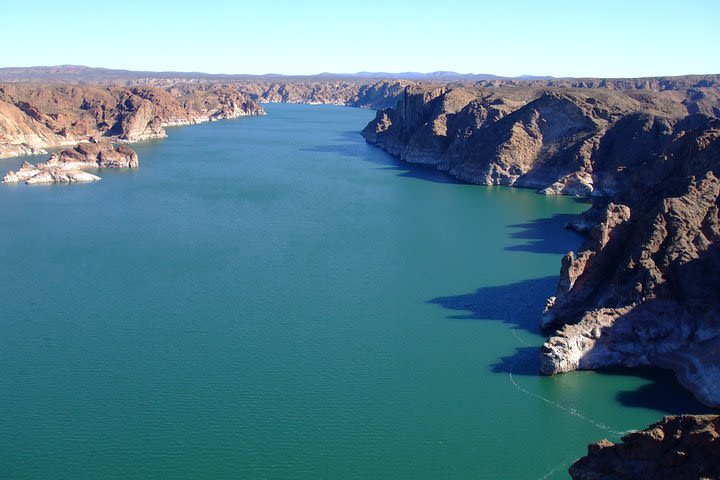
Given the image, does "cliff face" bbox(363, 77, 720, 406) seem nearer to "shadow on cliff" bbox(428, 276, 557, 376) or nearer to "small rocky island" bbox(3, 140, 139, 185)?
"shadow on cliff" bbox(428, 276, 557, 376)

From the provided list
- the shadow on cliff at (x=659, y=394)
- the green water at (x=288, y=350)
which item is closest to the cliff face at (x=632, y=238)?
the shadow on cliff at (x=659, y=394)

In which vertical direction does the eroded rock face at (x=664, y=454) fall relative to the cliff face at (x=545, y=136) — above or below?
below

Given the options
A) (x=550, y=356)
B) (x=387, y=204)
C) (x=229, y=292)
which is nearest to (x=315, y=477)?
(x=550, y=356)

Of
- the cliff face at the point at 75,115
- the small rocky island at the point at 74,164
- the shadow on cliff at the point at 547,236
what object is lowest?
the shadow on cliff at the point at 547,236

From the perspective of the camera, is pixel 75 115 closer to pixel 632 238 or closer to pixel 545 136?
pixel 545 136

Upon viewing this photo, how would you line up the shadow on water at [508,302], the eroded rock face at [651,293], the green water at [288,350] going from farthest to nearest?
the shadow on water at [508,302] → the eroded rock face at [651,293] → the green water at [288,350]

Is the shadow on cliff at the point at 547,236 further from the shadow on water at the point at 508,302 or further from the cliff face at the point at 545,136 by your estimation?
the cliff face at the point at 545,136

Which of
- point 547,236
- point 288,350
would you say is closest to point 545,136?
point 547,236
